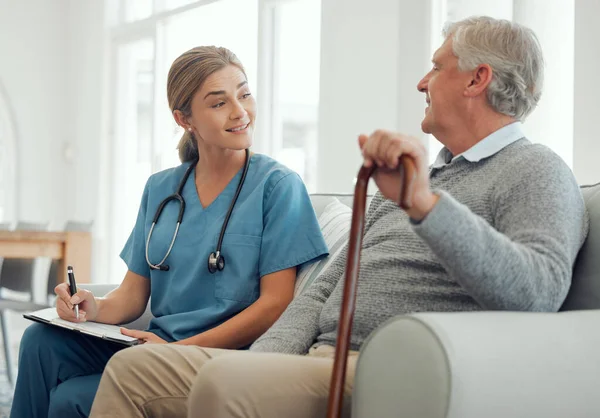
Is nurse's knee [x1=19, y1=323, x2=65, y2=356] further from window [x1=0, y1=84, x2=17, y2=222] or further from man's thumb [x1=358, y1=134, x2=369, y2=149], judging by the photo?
window [x1=0, y1=84, x2=17, y2=222]

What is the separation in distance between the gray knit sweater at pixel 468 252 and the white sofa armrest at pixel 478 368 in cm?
8

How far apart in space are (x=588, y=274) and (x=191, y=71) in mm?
1012

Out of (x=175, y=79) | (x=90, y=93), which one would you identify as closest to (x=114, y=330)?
(x=175, y=79)

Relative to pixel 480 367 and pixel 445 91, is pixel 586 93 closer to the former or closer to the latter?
pixel 445 91

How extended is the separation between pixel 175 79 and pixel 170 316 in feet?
1.81

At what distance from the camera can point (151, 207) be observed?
6.57 ft

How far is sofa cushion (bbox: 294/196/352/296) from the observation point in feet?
5.82

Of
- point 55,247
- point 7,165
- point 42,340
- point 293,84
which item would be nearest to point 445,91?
point 42,340

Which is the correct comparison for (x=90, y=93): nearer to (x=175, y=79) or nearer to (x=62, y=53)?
(x=62, y=53)

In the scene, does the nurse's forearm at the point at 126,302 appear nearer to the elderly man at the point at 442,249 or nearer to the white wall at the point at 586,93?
the elderly man at the point at 442,249

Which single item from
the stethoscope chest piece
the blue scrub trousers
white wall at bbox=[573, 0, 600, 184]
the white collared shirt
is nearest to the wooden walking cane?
the white collared shirt

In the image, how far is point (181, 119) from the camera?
1994 mm

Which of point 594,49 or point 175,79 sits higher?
point 594,49

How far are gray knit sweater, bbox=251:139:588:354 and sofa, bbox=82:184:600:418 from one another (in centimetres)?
7
